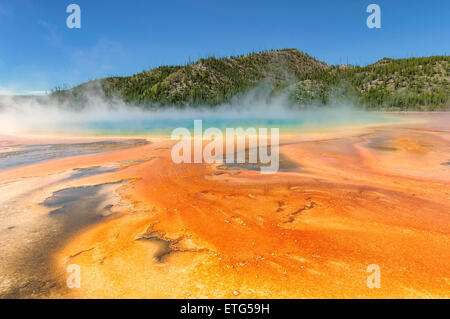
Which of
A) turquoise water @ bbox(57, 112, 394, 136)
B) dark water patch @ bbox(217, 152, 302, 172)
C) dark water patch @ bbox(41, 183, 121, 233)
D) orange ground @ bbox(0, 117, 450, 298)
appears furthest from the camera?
turquoise water @ bbox(57, 112, 394, 136)

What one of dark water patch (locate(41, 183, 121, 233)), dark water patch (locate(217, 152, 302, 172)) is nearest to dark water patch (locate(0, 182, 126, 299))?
dark water patch (locate(41, 183, 121, 233))

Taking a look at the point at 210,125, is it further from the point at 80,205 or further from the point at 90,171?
the point at 80,205

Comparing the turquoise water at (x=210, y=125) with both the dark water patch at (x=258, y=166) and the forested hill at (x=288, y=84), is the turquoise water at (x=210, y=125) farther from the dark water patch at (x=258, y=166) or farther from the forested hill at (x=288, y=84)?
the forested hill at (x=288, y=84)

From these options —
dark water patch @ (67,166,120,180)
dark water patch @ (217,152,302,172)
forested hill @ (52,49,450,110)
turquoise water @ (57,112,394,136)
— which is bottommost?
dark water patch @ (67,166,120,180)

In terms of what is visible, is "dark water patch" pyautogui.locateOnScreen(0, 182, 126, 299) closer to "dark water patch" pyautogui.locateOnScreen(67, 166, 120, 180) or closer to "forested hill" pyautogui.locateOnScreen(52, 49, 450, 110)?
"dark water patch" pyautogui.locateOnScreen(67, 166, 120, 180)

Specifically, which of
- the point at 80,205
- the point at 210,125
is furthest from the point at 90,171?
the point at 210,125
